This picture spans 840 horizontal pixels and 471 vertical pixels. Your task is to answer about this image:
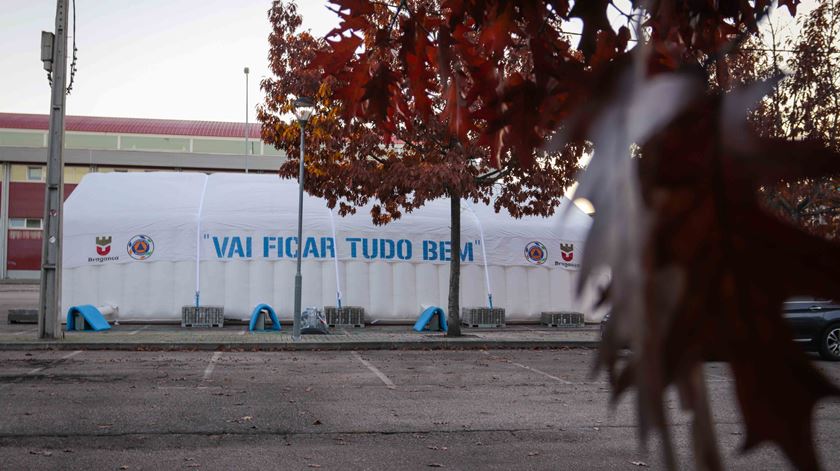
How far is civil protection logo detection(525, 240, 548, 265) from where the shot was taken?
25.2 meters

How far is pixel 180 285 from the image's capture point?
23594mm

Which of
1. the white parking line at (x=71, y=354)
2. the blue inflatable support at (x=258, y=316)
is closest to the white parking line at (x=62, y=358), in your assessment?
the white parking line at (x=71, y=354)

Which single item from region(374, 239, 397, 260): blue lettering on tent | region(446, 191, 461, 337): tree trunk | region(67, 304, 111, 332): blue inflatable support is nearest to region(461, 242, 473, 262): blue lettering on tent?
region(374, 239, 397, 260): blue lettering on tent

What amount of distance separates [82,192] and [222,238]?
5.11 metres

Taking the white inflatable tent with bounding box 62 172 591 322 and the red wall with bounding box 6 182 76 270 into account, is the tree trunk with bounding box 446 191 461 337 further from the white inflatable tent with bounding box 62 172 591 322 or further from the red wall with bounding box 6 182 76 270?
the red wall with bounding box 6 182 76 270

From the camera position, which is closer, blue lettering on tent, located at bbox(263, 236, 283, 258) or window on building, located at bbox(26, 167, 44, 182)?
blue lettering on tent, located at bbox(263, 236, 283, 258)

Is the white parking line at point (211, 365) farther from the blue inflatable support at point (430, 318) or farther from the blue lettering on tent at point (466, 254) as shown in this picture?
the blue lettering on tent at point (466, 254)

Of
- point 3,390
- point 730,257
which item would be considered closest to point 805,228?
point 730,257

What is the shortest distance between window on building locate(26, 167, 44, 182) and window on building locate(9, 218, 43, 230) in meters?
2.49

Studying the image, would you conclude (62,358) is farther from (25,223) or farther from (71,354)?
(25,223)

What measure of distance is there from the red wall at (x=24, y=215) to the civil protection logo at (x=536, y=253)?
3480cm

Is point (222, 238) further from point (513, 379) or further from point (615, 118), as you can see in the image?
point (615, 118)

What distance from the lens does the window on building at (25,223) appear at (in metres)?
50.6

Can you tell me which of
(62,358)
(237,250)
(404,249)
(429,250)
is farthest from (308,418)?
(429,250)
